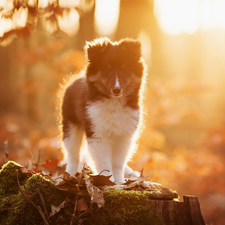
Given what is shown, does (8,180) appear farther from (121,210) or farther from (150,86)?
(150,86)

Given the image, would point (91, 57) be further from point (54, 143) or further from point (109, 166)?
point (54, 143)

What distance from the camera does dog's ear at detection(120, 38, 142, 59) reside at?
3.92 metres

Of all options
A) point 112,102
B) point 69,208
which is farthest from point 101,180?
point 112,102

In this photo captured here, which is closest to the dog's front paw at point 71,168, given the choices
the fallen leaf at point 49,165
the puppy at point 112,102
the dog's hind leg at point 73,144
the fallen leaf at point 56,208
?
the dog's hind leg at point 73,144

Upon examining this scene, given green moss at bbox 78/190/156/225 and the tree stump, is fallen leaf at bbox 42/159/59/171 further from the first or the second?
the tree stump

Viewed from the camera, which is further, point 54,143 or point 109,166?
point 54,143

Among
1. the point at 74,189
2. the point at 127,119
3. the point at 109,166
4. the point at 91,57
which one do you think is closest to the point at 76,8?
the point at 91,57

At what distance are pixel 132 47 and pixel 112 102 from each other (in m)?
0.85

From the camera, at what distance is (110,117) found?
3.87 m

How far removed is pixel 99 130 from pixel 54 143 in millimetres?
3624

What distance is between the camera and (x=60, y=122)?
510cm

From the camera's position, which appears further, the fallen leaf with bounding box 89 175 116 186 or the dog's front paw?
the dog's front paw

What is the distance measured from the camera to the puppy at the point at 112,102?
3.82 meters

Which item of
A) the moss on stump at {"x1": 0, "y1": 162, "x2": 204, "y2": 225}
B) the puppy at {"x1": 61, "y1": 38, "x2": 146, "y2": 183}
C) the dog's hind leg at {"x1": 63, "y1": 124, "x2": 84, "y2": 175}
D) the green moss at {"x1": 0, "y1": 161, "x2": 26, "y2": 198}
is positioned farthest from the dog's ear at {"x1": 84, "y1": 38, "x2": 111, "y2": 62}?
the moss on stump at {"x1": 0, "y1": 162, "x2": 204, "y2": 225}
